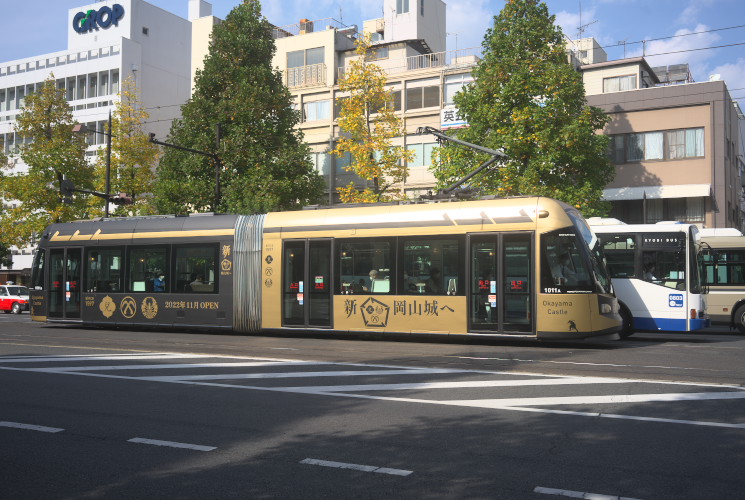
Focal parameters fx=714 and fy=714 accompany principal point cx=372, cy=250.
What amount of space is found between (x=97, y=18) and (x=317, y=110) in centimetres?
2741

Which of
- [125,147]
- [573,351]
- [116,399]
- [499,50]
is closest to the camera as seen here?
[116,399]

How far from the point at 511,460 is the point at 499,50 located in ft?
82.4

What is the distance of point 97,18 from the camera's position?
60531 millimetres

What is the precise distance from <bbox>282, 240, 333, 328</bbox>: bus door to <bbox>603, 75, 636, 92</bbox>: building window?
27.7 m

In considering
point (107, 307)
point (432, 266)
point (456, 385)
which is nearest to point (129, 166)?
point (107, 307)

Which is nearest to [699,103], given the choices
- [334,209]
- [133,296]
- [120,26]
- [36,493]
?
[334,209]

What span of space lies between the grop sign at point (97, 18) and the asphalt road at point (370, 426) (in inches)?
2099

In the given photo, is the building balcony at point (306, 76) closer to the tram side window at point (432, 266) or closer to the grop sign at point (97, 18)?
the grop sign at point (97, 18)

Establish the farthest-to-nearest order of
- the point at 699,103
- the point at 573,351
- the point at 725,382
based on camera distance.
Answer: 1. the point at 699,103
2. the point at 573,351
3. the point at 725,382

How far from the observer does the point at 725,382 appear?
991 centimetres

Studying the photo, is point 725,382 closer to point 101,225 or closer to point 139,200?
point 101,225

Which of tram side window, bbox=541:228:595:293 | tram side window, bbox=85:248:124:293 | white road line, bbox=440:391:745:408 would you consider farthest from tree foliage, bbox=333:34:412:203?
white road line, bbox=440:391:745:408

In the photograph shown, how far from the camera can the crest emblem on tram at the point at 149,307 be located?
2000 centimetres

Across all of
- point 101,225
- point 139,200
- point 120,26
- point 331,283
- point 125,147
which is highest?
point 120,26
